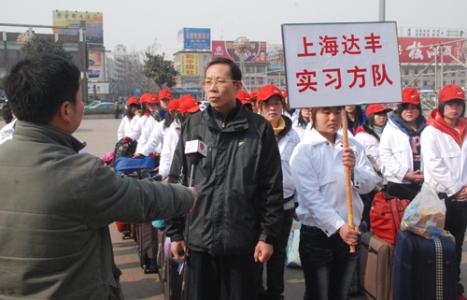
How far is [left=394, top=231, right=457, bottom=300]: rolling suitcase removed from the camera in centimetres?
302

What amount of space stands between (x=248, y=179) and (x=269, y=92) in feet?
4.98

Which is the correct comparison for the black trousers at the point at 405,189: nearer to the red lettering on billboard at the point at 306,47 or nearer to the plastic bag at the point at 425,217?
the plastic bag at the point at 425,217

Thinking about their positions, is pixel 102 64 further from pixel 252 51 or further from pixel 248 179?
pixel 248 179

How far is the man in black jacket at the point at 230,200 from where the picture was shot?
2.35 metres

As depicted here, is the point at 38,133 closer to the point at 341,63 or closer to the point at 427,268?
the point at 341,63

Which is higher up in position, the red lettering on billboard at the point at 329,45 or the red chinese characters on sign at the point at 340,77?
the red lettering on billboard at the point at 329,45

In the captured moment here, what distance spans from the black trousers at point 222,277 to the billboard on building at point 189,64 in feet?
248

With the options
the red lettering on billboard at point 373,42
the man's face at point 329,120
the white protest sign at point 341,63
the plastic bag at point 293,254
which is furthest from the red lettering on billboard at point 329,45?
the plastic bag at point 293,254

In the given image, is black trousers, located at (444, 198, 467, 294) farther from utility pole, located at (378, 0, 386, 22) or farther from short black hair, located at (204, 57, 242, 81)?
utility pole, located at (378, 0, 386, 22)

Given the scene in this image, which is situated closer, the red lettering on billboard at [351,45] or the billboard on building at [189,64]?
the red lettering on billboard at [351,45]

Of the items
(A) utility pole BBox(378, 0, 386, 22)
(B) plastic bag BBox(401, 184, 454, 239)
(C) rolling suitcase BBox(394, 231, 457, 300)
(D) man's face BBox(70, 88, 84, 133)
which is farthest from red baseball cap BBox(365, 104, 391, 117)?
(D) man's face BBox(70, 88, 84, 133)

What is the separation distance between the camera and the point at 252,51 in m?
67.9

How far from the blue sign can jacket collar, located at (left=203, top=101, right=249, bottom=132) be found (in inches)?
2883

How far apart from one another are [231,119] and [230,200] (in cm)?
46
